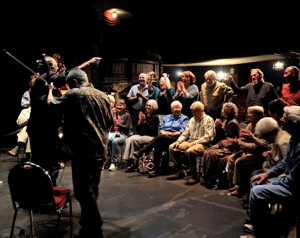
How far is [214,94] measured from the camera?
594 centimetres

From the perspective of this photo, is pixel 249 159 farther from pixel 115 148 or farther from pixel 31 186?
pixel 31 186

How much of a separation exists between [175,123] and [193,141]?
536mm

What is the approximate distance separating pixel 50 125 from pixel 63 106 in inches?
21.1

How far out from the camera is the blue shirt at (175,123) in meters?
5.84

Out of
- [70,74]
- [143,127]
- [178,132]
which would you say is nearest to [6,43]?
[143,127]

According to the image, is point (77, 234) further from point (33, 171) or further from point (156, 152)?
point (156, 152)

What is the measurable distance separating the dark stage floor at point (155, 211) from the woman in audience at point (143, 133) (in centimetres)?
60

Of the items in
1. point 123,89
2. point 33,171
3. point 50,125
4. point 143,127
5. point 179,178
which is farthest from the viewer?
point 123,89

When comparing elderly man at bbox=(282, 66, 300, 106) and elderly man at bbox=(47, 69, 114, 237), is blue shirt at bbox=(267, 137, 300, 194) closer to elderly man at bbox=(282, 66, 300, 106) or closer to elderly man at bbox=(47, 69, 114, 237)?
elderly man at bbox=(47, 69, 114, 237)

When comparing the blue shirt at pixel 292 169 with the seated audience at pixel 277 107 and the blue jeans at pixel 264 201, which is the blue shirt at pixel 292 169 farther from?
the seated audience at pixel 277 107

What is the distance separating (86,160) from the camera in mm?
3211

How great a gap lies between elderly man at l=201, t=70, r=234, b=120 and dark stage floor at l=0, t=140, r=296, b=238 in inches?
55.6

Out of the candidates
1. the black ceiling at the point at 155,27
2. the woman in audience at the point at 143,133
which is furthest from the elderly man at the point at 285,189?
the black ceiling at the point at 155,27

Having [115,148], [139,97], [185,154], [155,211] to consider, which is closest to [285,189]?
[155,211]
